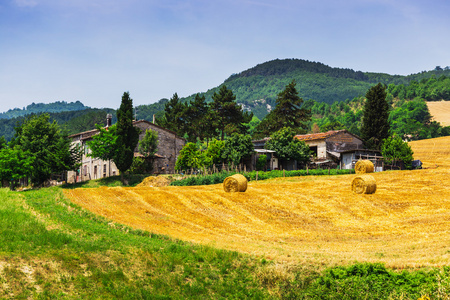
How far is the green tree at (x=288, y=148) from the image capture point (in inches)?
2539

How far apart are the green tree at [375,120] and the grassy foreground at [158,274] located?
58363 millimetres

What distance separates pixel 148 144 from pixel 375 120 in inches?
1426

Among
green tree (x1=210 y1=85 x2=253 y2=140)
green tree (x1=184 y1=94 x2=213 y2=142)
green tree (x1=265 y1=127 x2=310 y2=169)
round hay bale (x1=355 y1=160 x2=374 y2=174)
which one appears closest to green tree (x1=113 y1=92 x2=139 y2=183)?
green tree (x1=265 y1=127 x2=310 y2=169)

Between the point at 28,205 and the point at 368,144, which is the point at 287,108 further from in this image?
the point at 28,205

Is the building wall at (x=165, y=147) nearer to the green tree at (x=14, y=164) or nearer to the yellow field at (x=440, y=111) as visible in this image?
the green tree at (x=14, y=164)

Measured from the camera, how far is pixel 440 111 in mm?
167750

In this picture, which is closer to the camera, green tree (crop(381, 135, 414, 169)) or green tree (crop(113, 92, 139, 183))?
green tree (crop(381, 135, 414, 169))

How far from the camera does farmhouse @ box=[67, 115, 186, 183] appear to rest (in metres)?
69.7

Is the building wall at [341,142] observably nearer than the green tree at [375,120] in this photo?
Yes

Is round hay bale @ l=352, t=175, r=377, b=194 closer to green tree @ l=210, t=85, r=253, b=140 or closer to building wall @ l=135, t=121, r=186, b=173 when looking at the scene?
building wall @ l=135, t=121, r=186, b=173

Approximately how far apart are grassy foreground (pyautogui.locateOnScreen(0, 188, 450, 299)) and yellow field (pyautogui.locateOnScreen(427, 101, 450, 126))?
149 metres

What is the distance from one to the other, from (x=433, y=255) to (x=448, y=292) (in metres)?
4.90

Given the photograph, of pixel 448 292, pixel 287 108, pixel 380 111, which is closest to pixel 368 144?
pixel 380 111

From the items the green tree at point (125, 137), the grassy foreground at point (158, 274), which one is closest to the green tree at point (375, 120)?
the green tree at point (125, 137)
